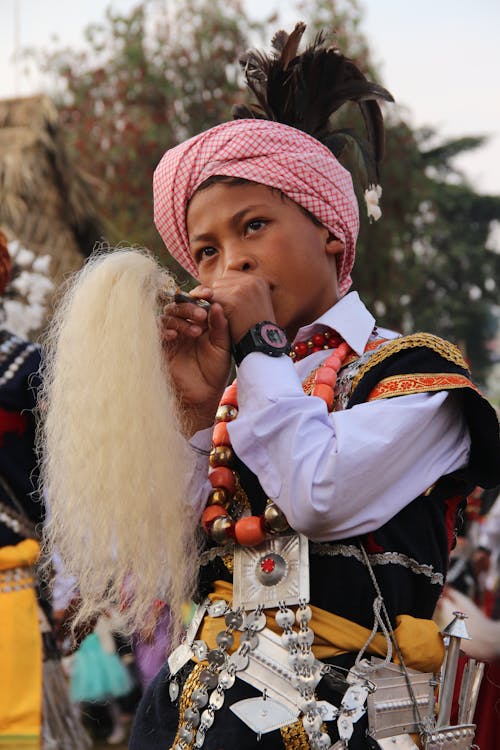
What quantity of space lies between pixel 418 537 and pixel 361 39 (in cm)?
1471

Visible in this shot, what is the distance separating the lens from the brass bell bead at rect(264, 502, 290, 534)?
1.91 meters

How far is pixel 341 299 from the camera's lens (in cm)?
230

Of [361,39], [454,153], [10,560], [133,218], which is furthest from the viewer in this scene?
[454,153]

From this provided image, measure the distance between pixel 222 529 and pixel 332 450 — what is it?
36cm

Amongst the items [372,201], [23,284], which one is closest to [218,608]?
[372,201]

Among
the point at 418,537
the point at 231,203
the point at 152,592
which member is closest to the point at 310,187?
the point at 231,203

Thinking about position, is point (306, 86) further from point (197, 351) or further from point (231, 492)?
point (231, 492)

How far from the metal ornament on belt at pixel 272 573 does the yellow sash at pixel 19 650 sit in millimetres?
2005

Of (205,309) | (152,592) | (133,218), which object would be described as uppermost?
(133,218)

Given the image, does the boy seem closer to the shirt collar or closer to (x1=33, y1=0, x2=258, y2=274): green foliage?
the shirt collar

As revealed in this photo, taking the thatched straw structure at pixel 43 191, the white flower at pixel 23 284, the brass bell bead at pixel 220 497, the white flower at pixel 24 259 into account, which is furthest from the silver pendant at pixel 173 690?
the thatched straw structure at pixel 43 191

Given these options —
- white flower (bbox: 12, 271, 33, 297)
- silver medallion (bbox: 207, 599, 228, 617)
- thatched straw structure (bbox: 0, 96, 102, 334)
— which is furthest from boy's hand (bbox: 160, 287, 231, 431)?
thatched straw structure (bbox: 0, 96, 102, 334)

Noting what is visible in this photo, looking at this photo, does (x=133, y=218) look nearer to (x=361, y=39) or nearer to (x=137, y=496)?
→ (x=361, y=39)

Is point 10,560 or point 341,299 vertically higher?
point 341,299
